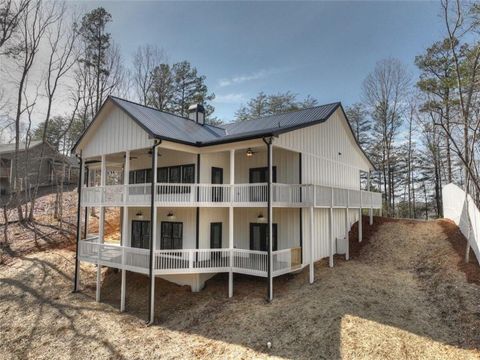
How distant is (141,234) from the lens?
14.9 meters

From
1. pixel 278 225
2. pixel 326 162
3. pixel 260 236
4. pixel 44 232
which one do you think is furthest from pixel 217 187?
pixel 44 232

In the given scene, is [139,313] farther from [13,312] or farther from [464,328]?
[464,328]

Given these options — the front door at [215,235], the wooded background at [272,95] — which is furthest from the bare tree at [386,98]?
the front door at [215,235]

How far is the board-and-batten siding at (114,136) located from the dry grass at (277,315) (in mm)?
6496

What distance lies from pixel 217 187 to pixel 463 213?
12617 millimetres

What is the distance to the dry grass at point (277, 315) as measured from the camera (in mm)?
8023

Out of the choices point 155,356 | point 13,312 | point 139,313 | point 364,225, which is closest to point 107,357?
point 155,356

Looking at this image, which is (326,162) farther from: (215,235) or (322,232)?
(215,235)

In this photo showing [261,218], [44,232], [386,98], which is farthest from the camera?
[386,98]

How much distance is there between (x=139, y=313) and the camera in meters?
11.6

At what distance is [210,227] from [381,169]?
25334 millimetres

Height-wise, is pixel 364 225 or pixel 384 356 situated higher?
pixel 364 225

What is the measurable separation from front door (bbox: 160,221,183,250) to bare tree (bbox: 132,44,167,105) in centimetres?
1794

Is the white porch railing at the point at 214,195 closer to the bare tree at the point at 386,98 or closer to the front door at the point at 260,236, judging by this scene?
the front door at the point at 260,236
